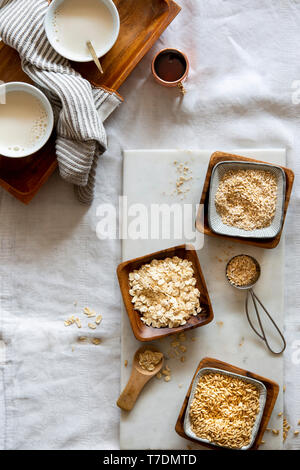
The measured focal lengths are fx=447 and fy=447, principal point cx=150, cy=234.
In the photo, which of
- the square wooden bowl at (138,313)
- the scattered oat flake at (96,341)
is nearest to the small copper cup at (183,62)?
the square wooden bowl at (138,313)

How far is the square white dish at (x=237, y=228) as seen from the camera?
4.33ft

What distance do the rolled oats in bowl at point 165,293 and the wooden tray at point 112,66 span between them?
1.40 ft

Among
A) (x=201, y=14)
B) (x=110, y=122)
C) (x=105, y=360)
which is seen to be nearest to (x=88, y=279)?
(x=105, y=360)

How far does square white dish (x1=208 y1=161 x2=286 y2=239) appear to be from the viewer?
4.33 feet

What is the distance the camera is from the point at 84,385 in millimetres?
1459

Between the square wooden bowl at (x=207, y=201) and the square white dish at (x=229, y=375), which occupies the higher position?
the square wooden bowl at (x=207, y=201)

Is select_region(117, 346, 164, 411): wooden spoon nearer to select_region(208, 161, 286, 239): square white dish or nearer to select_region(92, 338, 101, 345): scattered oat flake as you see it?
select_region(92, 338, 101, 345): scattered oat flake

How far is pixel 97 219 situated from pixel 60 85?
0.43 m

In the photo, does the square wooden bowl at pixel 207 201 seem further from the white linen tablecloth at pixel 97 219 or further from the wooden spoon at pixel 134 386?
the wooden spoon at pixel 134 386

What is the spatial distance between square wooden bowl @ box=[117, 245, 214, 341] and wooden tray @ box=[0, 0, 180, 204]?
38 centimetres

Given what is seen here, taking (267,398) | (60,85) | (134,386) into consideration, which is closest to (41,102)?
(60,85)

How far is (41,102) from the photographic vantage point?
51.1 inches

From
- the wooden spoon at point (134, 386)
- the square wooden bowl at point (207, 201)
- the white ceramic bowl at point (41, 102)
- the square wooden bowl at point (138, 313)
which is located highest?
the white ceramic bowl at point (41, 102)
